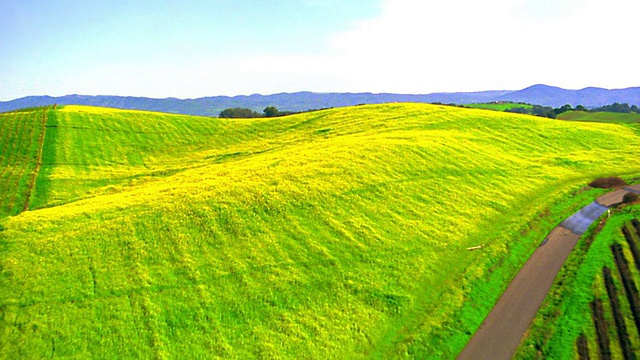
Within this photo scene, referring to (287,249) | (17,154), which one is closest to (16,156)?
(17,154)

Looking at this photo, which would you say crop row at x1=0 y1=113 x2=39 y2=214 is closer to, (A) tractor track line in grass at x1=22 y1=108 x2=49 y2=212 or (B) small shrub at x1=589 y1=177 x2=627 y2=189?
(A) tractor track line in grass at x1=22 y1=108 x2=49 y2=212

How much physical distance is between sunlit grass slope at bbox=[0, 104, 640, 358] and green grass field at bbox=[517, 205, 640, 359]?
368 centimetres

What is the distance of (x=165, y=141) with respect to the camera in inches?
3019

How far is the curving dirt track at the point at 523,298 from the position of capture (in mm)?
23031

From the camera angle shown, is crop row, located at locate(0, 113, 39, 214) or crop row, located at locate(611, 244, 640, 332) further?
crop row, located at locate(0, 113, 39, 214)

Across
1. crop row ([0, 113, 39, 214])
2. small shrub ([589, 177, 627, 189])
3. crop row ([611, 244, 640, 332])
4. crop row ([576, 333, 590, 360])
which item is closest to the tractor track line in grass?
crop row ([0, 113, 39, 214])

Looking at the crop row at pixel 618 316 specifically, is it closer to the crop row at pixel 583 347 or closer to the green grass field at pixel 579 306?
the green grass field at pixel 579 306

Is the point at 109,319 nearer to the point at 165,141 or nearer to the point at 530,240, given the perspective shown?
the point at 530,240

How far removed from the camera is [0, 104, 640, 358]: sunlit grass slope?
2395cm

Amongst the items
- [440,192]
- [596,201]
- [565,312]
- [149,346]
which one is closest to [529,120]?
[596,201]

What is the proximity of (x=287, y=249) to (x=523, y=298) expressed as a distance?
1985 centimetres

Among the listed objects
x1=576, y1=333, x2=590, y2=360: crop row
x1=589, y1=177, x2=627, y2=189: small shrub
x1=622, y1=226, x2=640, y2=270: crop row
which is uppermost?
x1=589, y1=177, x2=627, y2=189: small shrub

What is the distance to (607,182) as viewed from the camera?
50.5 m

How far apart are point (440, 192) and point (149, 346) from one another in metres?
35.1
